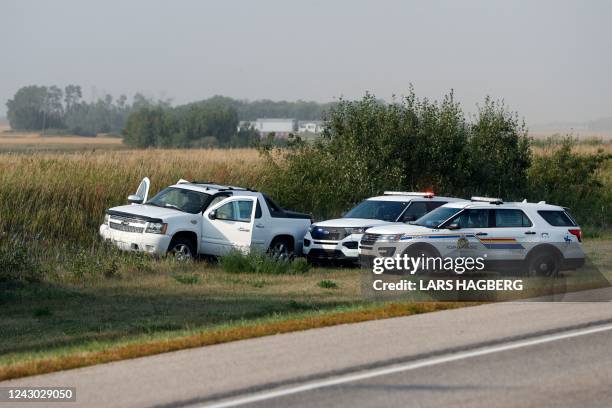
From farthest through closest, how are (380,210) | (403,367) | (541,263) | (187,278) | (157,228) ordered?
1. (380,210)
2. (157,228)
3. (187,278)
4. (541,263)
5. (403,367)

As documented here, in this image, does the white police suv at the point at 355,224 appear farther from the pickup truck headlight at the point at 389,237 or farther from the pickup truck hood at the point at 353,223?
the pickup truck headlight at the point at 389,237

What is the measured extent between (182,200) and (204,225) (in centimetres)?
121

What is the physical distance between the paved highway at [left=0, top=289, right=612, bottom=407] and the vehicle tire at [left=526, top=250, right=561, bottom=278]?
6.57 m

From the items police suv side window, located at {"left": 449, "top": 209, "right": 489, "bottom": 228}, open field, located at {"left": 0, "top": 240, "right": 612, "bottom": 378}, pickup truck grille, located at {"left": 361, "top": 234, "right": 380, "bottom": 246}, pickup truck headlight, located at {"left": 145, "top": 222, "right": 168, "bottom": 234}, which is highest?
police suv side window, located at {"left": 449, "top": 209, "right": 489, "bottom": 228}

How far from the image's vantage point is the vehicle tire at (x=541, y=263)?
21109 millimetres

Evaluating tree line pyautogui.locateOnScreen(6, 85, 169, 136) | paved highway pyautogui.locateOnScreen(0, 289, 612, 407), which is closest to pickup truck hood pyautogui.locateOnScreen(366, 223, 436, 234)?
paved highway pyautogui.locateOnScreen(0, 289, 612, 407)

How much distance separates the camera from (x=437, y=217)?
21.6 meters

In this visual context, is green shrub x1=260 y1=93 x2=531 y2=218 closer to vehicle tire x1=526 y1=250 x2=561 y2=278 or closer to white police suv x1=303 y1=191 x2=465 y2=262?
white police suv x1=303 y1=191 x2=465 y2=262

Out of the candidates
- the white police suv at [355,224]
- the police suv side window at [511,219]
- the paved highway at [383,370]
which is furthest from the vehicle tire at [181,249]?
the paved highway at [383,370]

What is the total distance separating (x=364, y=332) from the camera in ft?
45.0

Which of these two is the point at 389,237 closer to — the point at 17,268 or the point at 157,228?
the point at 157,228

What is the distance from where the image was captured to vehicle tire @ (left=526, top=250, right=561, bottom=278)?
21109mm

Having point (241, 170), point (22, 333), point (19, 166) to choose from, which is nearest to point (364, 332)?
point (22, 333)

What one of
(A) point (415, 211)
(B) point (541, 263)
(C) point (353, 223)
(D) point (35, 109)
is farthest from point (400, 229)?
(D) point (35, 109)
